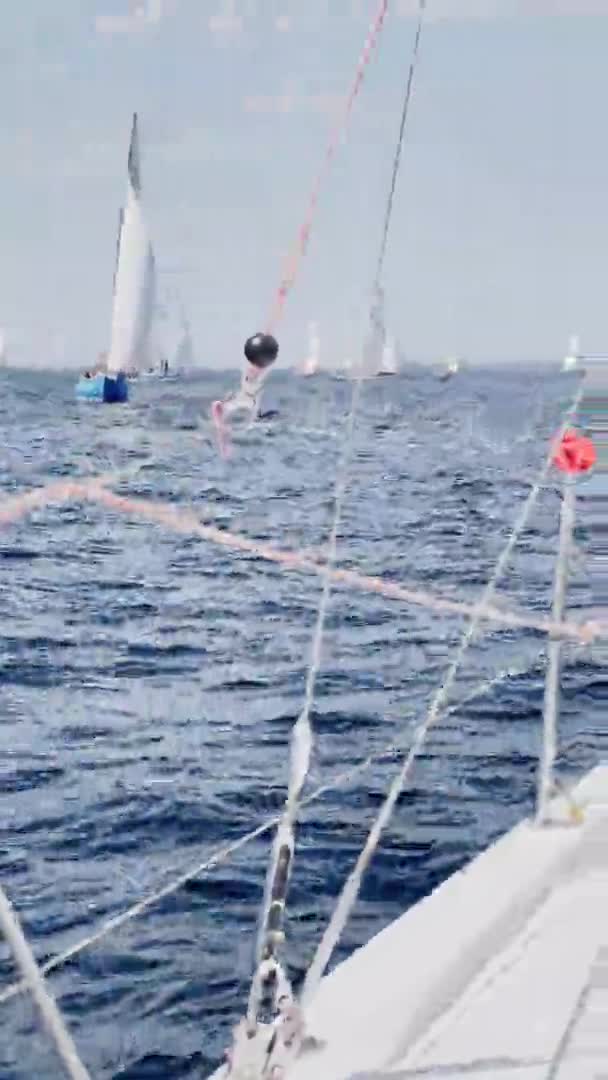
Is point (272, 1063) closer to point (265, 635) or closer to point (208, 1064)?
point (208, 1064)

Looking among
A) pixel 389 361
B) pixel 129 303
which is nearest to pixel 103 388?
pixel 129 303

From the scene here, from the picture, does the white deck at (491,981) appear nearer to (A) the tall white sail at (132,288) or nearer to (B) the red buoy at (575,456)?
(B) the red buoy at (575,456)

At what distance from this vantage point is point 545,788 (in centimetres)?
347

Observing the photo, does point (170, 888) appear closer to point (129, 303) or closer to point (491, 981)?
point (491, 981)

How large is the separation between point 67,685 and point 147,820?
2.89 metres

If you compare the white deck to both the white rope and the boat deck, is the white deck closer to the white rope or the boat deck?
the boat deck

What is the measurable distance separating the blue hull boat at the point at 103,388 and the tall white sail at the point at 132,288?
1.25 feet

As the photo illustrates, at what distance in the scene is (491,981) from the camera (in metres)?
2.65

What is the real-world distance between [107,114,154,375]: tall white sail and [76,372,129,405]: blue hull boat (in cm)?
38

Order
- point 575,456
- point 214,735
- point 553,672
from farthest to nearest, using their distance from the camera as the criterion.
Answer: point 214,735
point 553,672
point 575,456

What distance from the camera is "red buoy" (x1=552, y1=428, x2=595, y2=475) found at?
326 centimetres

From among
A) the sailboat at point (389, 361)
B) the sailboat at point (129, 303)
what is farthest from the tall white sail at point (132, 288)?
the sailboat at point (389, 361)

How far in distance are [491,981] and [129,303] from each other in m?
42.3

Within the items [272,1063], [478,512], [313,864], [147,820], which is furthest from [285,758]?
[478,512]
